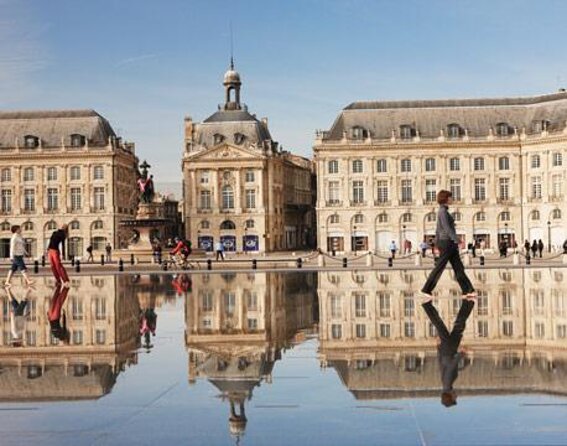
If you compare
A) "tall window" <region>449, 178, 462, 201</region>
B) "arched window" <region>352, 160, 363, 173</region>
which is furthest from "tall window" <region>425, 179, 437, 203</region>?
"arched window" <region>352, 160, 363, 173</region>

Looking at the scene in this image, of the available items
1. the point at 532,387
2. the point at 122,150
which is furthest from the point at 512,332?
the point at 122,150

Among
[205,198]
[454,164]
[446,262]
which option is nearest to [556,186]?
[454,164]

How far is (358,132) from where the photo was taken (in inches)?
3738

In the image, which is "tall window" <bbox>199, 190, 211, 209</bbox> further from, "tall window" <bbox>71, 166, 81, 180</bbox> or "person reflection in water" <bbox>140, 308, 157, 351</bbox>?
"person reflection in water" <bbox>140, 308, 157, 351</bbox>

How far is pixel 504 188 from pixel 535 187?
317cm

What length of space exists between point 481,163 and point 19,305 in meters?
77.7

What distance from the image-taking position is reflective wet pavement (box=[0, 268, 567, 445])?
802 centimetres

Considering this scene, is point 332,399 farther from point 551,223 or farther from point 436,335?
point 551,223

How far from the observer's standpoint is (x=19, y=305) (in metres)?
21.8

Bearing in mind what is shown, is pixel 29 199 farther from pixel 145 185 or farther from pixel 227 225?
pixel 145 185

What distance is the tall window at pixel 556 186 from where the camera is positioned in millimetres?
89562

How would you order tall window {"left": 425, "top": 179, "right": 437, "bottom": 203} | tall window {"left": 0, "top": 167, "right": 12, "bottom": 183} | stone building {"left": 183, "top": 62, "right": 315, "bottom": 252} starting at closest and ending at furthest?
tall window {"left": 425, "top": 179, "right": 437, "bottom": 203}
tall window {"left": 0, "top": 167, "right": 12, "bottom": 183}
stone building {"left": 183, "top": 62, "right": 315, "bottom": 252}

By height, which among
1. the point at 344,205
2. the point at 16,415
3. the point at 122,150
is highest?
the point at 122,150

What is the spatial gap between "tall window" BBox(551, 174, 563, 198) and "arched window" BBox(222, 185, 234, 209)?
33296mm
